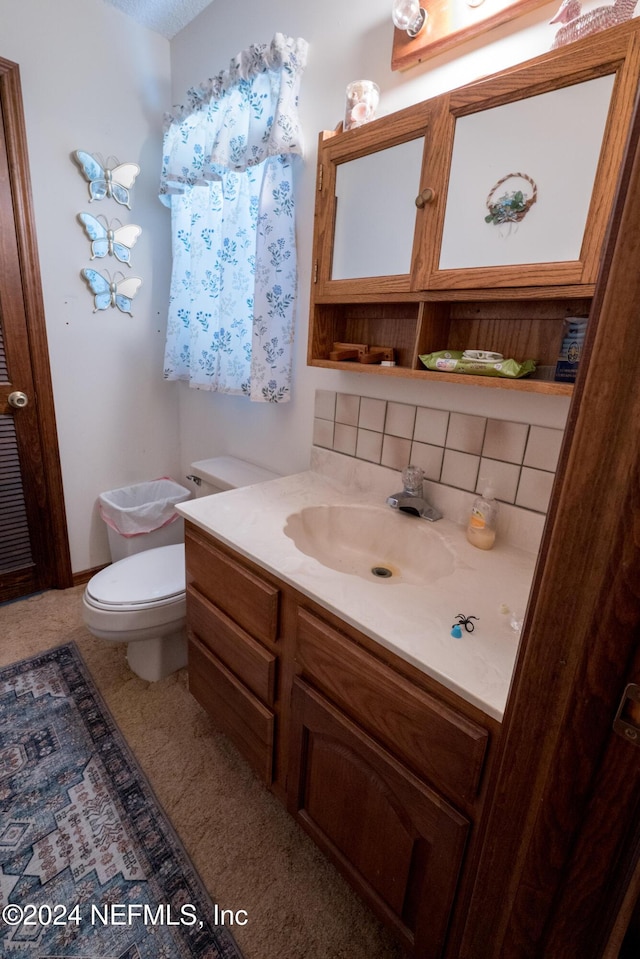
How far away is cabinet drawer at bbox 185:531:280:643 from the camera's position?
0.99m

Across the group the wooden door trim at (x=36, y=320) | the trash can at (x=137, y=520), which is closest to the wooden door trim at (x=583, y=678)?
the trash can at (x=137, y=520)

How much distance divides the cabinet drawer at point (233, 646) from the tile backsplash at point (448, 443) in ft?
2.17

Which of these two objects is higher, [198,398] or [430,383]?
[430,383]

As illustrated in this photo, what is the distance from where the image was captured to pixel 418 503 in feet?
3.99

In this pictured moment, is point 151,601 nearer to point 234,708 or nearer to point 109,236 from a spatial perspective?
point 234,708

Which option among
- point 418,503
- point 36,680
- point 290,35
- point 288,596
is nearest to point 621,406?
point 288,596

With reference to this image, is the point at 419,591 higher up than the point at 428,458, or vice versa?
the point at 428,458

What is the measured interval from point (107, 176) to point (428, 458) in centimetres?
183

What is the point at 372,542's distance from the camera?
1.26m

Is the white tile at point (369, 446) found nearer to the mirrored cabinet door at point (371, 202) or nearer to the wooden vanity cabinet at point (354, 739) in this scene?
the mirrored cabinet door at point (371, 202)

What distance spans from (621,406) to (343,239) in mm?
1021

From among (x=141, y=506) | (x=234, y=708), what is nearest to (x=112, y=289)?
(x=141, y=506)

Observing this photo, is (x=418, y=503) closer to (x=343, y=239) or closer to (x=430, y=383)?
(x=430, y=383)

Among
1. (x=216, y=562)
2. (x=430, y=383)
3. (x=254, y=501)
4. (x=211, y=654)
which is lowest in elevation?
(x=211, y=654)
